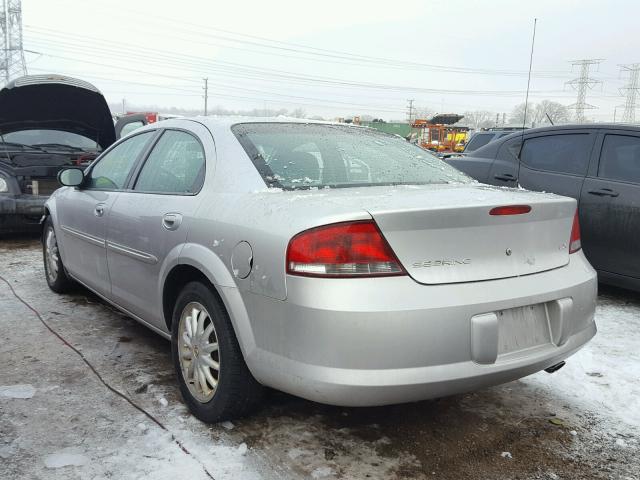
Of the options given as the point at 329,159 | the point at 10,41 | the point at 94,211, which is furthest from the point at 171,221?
the point at 10,41

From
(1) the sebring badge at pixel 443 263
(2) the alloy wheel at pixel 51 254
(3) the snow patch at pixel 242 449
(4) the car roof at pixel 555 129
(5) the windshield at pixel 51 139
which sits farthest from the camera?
(5) the windshield at pixel 51 139

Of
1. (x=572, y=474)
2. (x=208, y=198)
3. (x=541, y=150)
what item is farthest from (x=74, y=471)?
(x=541, y=150)

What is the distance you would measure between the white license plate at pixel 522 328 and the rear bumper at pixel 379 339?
0.04 m

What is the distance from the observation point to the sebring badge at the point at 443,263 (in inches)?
86.5

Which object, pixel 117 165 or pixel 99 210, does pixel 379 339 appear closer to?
pixel 99 210

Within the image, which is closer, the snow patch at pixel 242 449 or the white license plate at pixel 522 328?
the white license plate at pixel 522 328

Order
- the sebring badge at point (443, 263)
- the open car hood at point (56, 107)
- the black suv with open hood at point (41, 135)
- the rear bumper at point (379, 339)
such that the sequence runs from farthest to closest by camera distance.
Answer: the open car hood at point (56, 107) < the black suv with open hood at point (41, 135) < the sebring badge at point (443, 263) < the rear bumper at point (379, 339)

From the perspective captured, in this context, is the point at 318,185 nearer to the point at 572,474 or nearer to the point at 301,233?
the point at 301,233

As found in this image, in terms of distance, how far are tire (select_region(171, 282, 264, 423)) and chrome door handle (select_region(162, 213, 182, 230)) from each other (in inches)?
12.8

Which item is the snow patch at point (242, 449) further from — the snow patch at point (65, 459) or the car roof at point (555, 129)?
the car roof at point (555, 129)

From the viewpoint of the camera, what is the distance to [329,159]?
296 centimetres

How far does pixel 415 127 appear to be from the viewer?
36625 mm

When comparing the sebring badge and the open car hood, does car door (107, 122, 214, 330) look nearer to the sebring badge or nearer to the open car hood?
the sebring badge

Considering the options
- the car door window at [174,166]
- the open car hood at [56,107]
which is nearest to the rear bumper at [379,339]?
the car door window at [174,166]
